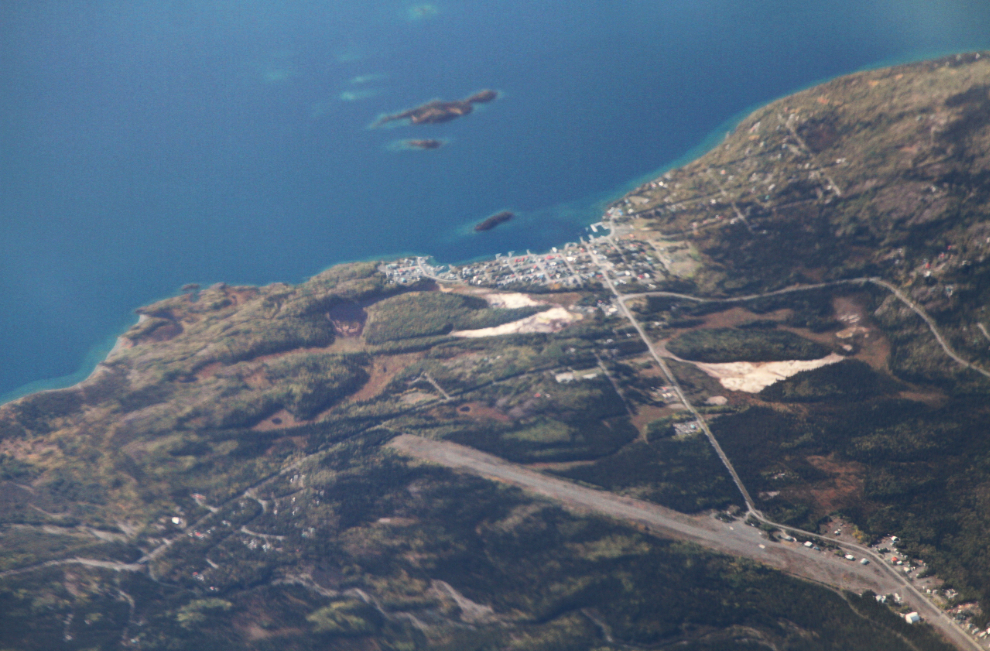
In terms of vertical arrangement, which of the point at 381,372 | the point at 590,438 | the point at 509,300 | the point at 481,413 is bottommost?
the point at 590,438

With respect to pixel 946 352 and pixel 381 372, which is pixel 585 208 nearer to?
pixel 381 372

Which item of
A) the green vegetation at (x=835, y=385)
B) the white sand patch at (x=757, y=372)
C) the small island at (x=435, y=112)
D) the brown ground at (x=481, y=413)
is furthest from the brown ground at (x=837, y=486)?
the small island at (x=435, y=112)

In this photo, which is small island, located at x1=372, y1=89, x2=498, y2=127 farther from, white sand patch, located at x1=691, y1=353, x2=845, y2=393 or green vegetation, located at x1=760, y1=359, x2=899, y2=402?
green vegetation, located at x1=760, y1=359, x2=899, y2=402

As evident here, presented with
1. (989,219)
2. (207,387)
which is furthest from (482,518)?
(989,219)

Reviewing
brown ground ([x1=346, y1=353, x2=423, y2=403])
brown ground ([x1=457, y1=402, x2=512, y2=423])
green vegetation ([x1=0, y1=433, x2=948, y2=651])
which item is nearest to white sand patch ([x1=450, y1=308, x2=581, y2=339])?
brown ground ([x1=346, y1=353, x2=423, y2=403])

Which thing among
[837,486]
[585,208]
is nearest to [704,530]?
[837,486]

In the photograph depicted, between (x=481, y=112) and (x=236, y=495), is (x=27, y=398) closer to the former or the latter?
(x=236, y=495)
